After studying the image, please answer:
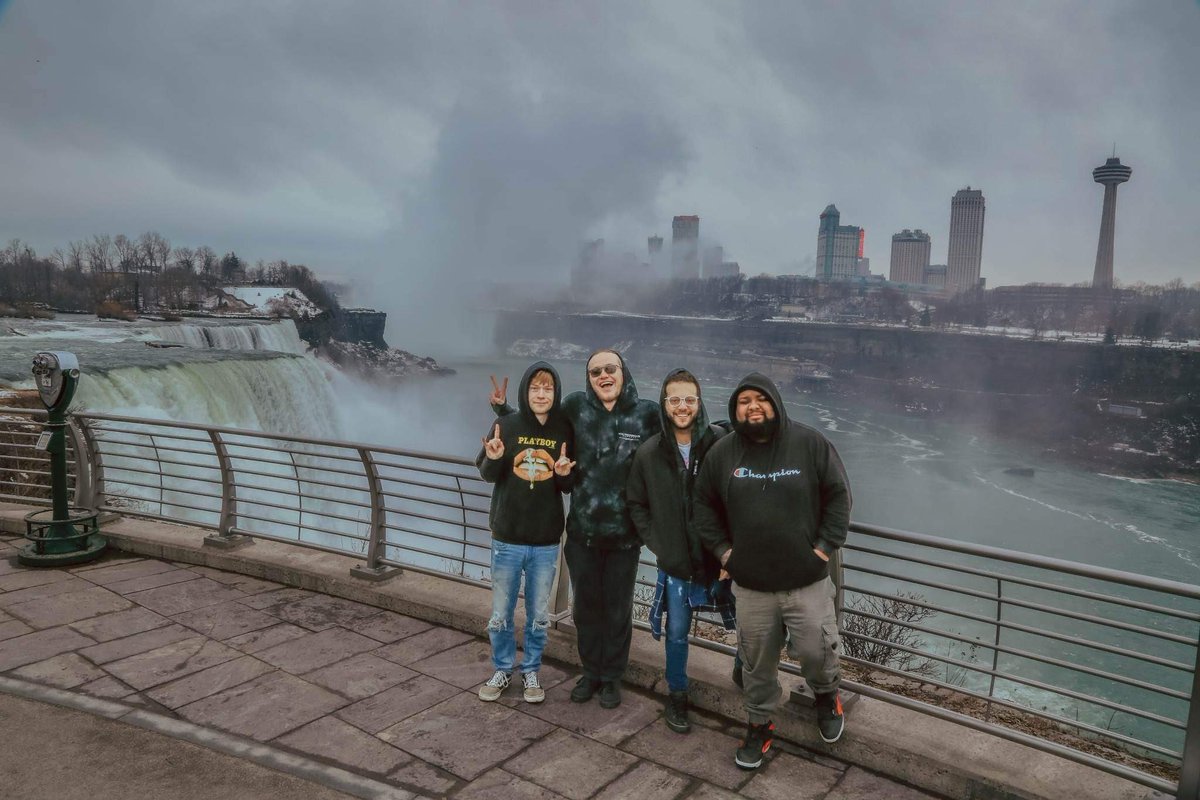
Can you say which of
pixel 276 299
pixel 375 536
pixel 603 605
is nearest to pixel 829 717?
pixel 603 605

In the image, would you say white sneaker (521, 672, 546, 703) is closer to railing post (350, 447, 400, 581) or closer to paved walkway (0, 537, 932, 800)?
paved walkway (0, 537, 932, 800)

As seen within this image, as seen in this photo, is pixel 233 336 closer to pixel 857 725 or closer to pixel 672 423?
pixel 672 423

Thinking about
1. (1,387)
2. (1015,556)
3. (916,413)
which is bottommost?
(916,413)

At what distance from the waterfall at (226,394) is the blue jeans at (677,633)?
67.7 feet

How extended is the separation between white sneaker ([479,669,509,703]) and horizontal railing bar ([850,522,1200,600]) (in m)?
1.99

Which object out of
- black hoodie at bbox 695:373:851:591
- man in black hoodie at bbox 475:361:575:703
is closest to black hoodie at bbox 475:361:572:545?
man in black hoodie at bbox 475:361:575:703

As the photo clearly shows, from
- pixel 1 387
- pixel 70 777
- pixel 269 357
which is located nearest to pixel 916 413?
pixel 269 357

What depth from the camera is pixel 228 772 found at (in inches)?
132

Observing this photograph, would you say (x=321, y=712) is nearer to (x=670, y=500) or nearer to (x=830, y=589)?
(x=670, y=500)

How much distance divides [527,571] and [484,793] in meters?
1.19

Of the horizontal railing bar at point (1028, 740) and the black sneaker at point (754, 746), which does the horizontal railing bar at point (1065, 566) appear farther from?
the black sneaker at point (754, 746)

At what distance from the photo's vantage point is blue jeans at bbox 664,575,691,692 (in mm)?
3818

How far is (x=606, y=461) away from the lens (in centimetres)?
394

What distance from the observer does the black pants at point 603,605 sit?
4.02m
